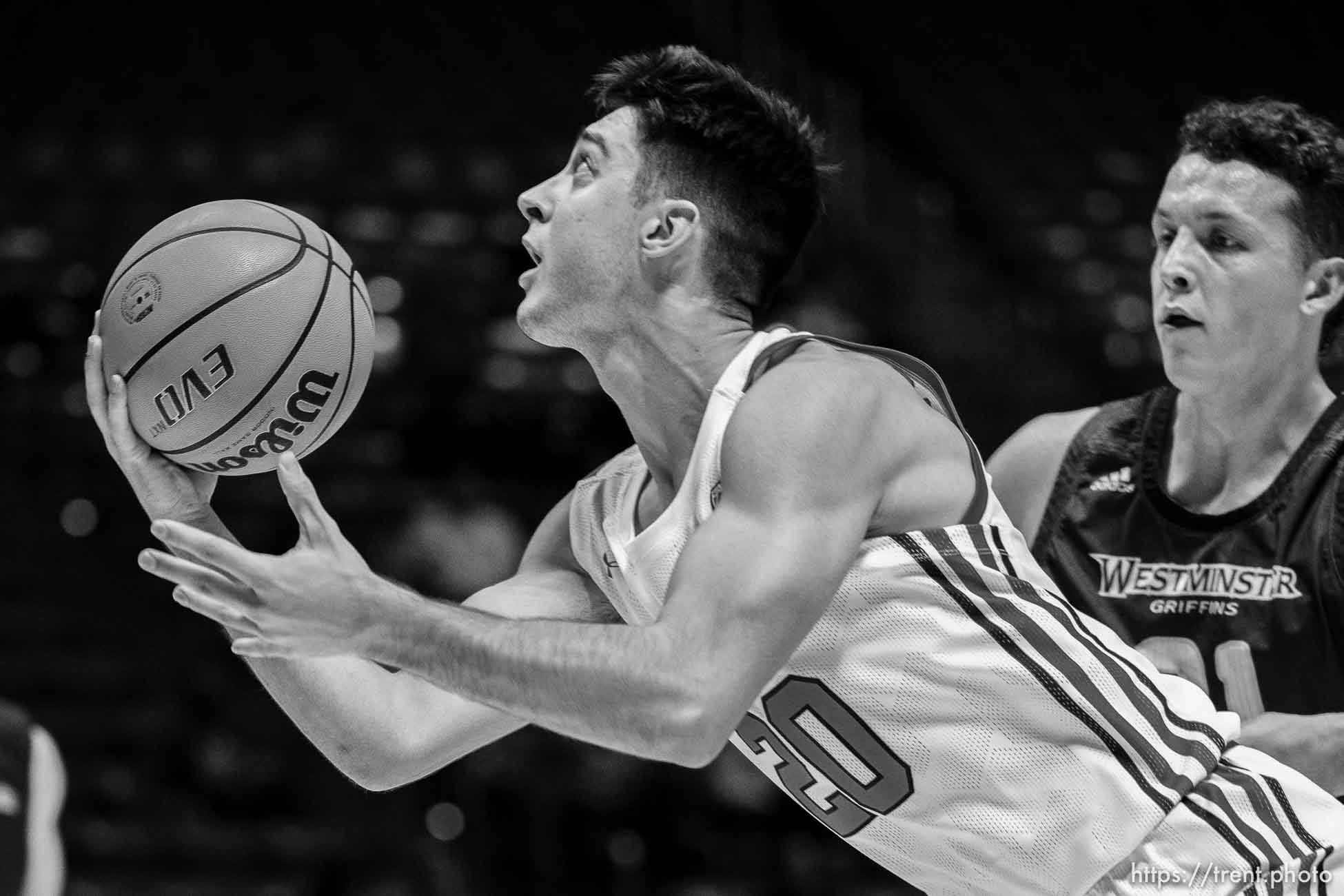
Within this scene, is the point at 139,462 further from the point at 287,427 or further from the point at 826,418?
the point at 826,418

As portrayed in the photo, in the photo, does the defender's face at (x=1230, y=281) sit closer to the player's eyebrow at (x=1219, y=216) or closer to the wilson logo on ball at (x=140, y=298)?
the player's eyebrow at (x=1219, y=216)

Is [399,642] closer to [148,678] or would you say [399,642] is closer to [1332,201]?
[1332,201]

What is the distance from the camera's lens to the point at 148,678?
6.47m

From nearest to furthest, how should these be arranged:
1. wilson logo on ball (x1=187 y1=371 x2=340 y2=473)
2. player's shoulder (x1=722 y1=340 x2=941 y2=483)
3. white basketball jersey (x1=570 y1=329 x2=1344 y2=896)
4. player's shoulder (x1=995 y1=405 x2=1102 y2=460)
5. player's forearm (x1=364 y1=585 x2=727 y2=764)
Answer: player's forearm (x1=364 y1=585 x2=727 y2=764) → player's shoulder (x1=722 y1=340 x2=941 y2=483) → white basketball jersey (x1=570 y1=329 x2=1344 y2=896) → wilson logo on ball (x1=187 y1=371 x2=340 y2=473) → player's shoulder (x1=995 y1=405 x2=1102 y2=460)

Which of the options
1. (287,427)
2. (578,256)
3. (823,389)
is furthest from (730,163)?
(287,427)

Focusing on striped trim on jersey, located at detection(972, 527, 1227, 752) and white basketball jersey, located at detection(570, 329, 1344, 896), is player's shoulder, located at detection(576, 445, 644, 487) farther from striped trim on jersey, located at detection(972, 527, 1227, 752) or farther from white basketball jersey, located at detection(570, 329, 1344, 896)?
striped trim on jersey, located at detection(972, 527, 1227, 752)

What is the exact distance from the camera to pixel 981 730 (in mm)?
2350

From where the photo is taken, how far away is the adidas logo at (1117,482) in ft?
10.9

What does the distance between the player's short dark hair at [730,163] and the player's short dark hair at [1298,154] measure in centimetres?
98

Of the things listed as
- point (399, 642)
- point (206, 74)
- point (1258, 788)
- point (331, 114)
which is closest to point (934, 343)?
point (331, 114)

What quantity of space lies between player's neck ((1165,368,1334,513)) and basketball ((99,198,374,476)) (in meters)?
1.78

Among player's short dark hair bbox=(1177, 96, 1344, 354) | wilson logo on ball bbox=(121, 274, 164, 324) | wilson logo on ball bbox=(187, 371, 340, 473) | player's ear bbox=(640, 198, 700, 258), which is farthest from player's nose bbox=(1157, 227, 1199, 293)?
wilson logo on ball bbox=(121, 274, 164, 324)

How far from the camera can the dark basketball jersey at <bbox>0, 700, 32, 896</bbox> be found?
308 cm

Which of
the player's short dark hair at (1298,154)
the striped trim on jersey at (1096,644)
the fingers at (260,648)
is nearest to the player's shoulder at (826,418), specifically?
the striped trim on jersey at (1096,644)
